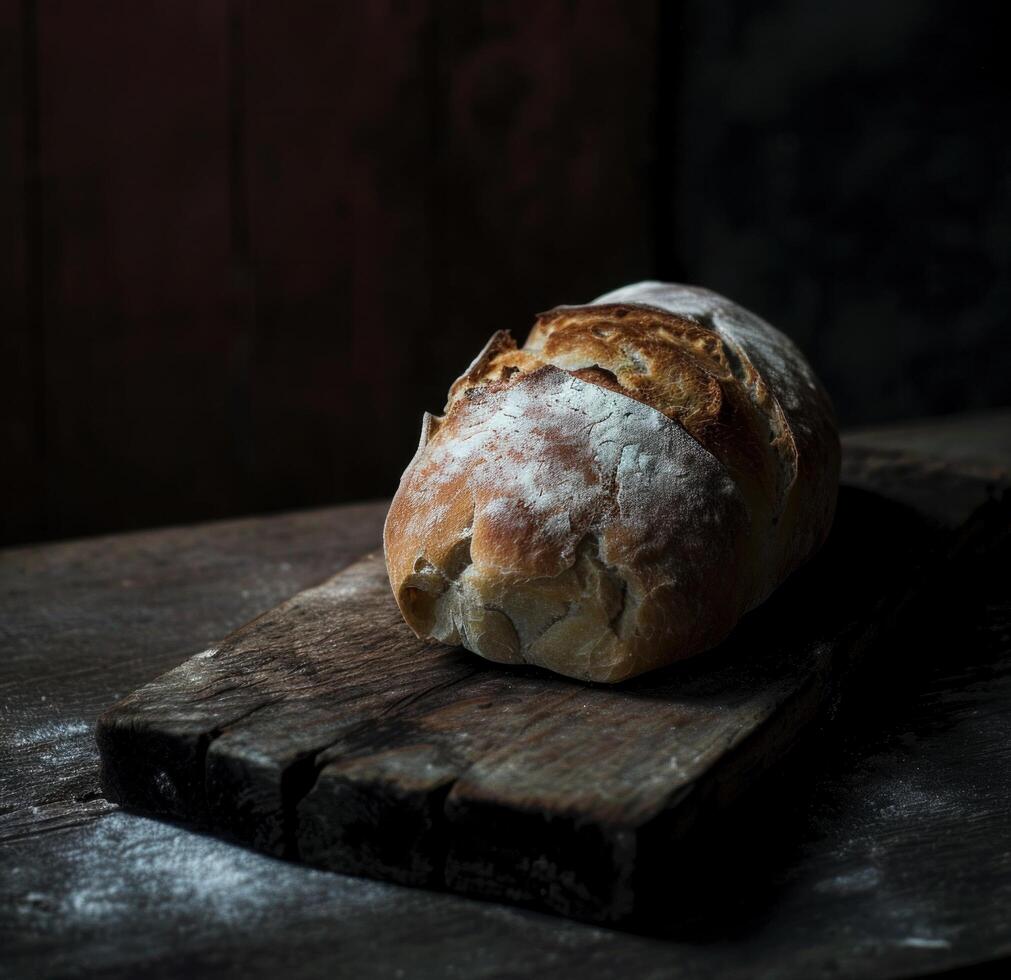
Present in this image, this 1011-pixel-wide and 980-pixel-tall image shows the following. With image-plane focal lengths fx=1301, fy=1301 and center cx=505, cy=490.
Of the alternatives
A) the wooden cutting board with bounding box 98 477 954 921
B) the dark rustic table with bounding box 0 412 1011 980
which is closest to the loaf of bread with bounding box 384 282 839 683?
the wooden cutting board with bounding box 98 477 954 921

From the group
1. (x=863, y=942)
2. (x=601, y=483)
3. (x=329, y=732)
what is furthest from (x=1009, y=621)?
(x=329, y=732)

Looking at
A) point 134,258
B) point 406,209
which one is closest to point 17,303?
point 134,258

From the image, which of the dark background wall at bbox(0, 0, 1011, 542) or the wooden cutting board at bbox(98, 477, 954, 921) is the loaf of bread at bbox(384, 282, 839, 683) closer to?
the wooden cutting board at bbox(98, 477, 954, 921)

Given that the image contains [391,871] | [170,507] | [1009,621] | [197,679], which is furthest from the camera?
[170,507]

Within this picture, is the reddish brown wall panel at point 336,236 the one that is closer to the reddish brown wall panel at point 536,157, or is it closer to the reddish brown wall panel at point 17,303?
the reddish brown wall panel at point 536,157

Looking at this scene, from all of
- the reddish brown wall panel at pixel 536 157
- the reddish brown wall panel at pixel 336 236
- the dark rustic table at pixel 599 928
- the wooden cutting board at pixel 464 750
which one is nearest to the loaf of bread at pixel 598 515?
the wooden cutting board at pixel 464 750

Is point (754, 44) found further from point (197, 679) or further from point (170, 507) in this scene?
point (197, 679)
